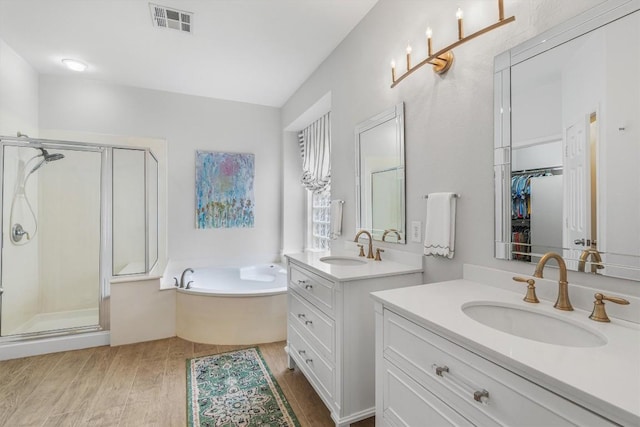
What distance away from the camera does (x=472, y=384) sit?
0.82 meters

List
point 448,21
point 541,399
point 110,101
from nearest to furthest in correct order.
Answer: point 541,399
point 448,21
point 110,101

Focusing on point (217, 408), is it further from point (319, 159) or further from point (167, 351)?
point (319, 159)

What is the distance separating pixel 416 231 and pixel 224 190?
9.22ft

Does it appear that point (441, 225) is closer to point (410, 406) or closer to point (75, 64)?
point (410, 406)

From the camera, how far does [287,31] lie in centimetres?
243

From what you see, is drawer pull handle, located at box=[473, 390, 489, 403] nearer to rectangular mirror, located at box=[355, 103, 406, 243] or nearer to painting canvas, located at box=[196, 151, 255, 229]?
rectangular mirror, located at box=[355, 103, 406, 243]

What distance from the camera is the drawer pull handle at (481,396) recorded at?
78cm

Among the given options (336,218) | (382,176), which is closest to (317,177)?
(336,218)

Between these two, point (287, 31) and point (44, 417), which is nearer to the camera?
point (44, 417)

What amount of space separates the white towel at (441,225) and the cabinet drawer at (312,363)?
2.71 feet

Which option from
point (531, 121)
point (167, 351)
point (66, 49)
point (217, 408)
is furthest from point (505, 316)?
point (66, 49)

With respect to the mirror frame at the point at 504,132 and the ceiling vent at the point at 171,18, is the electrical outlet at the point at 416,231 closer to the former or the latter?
the mirror frame at the point at 504,132

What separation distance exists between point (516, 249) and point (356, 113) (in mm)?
1538

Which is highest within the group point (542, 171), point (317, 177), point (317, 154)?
point (317, 154)
